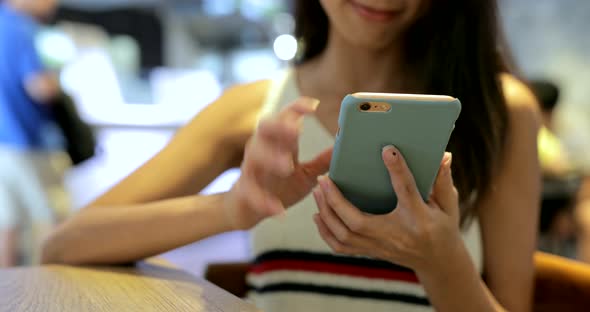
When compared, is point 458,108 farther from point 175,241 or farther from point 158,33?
point 158,33

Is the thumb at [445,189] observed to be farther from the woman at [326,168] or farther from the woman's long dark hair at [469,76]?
the woman's long dark hair at [469,76]

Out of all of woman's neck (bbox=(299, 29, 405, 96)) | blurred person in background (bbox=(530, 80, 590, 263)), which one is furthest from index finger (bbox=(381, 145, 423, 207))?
blurred person in background (bbox=(530, 80, 590, 263))

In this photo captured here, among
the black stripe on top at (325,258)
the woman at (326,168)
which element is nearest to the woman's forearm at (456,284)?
the woman at (326,168)

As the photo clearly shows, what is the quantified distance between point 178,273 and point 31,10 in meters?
2.36

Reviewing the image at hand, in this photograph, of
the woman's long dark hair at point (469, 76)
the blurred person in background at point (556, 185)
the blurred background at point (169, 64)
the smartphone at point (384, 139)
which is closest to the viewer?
the smartphone at point (384, 139)

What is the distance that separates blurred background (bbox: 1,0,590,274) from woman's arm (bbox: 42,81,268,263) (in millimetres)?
2523

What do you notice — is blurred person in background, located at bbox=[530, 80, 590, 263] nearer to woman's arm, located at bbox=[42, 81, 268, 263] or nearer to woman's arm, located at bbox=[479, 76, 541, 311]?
woman's arm, located at bbox=[479, 76, 541, 311]

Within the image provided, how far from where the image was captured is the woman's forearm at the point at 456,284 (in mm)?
793

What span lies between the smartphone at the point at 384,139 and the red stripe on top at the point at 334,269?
0.34m

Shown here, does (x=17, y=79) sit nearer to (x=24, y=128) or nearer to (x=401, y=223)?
(x=24, y=128)

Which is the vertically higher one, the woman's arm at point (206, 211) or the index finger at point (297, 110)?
the index finger at point (297, 110)

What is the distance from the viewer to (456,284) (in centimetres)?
82

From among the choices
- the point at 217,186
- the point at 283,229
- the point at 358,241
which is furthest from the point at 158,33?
the point at 358,241

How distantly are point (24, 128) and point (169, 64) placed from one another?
6.46 feet
